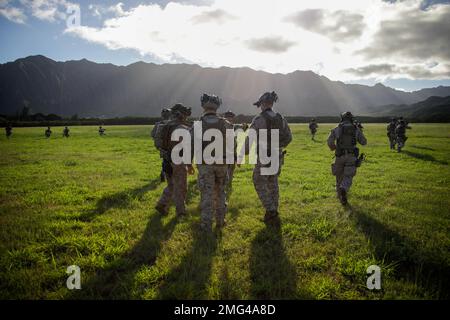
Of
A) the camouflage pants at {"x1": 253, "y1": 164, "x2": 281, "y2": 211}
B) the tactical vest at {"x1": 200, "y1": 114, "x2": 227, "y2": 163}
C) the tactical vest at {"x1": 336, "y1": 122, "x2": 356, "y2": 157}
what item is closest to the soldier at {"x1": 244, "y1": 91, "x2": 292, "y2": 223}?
the camouflage pants at {"x1": 253, "y1": 164, "x2": 281, "y2": 211}

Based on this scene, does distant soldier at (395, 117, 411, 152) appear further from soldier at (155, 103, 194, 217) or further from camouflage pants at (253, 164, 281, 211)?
soldier at (155, 103, 194, 217)

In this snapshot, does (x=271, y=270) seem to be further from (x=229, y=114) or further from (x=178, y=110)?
(x=229, y=114)

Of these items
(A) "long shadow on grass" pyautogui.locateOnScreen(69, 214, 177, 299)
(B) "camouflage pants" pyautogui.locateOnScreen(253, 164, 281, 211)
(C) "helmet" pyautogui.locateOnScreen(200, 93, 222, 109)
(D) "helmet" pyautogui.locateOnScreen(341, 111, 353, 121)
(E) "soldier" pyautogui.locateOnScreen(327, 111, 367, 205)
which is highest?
(C) "helmet" pyautogui.locateOnScreen(200, 93, 222, 109)

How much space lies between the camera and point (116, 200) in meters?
9.12

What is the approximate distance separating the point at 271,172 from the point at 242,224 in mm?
1478

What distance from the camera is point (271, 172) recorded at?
22.4ft

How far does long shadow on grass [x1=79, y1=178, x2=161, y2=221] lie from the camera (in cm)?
773

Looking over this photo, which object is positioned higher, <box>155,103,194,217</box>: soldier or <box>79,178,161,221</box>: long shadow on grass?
<box>155,103,194,217</box>: soldier

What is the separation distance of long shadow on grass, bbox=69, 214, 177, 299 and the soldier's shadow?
1.84 m

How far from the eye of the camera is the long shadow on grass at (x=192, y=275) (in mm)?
4137

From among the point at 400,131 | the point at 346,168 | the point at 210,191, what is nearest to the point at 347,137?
the point at 346,168

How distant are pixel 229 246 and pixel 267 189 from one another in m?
1.87
